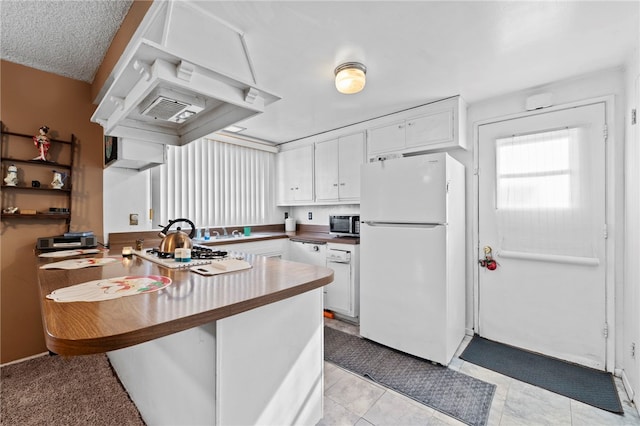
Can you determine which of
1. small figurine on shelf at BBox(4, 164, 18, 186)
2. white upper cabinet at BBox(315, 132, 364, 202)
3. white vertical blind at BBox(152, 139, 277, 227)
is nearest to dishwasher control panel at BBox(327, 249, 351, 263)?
white upper cabinet at BBox(315, 132, 364, 202)

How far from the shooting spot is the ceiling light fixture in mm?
2035

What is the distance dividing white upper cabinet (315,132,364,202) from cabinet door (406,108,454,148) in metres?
0.64

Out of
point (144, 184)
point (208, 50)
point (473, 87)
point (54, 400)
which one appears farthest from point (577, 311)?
point (144, 184)

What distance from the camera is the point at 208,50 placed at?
1735 mm

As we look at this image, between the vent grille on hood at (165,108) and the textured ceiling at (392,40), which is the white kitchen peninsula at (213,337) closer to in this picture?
the vent grille on hood at (165,108)

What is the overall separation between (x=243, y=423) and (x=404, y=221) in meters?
1.84

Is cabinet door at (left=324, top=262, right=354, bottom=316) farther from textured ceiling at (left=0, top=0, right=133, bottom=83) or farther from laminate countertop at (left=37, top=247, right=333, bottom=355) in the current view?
textured ceiling at (left=0, top=0, right=133, bottom=83)

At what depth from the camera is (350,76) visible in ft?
6.66

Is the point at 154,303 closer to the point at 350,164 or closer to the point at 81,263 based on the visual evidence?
the point at 81,263

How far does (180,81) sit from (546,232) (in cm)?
295

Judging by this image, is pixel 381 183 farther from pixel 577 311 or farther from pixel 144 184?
pixel 144 184

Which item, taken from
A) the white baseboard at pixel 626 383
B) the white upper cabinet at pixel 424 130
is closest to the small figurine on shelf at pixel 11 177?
the white upper cabinet at pixel 424 130

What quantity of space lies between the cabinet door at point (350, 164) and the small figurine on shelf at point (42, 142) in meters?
2.87

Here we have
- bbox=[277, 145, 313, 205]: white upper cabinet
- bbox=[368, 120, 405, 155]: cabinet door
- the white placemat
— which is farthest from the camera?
bbox=[277, 145, 313, 205]: white upper cabinet
